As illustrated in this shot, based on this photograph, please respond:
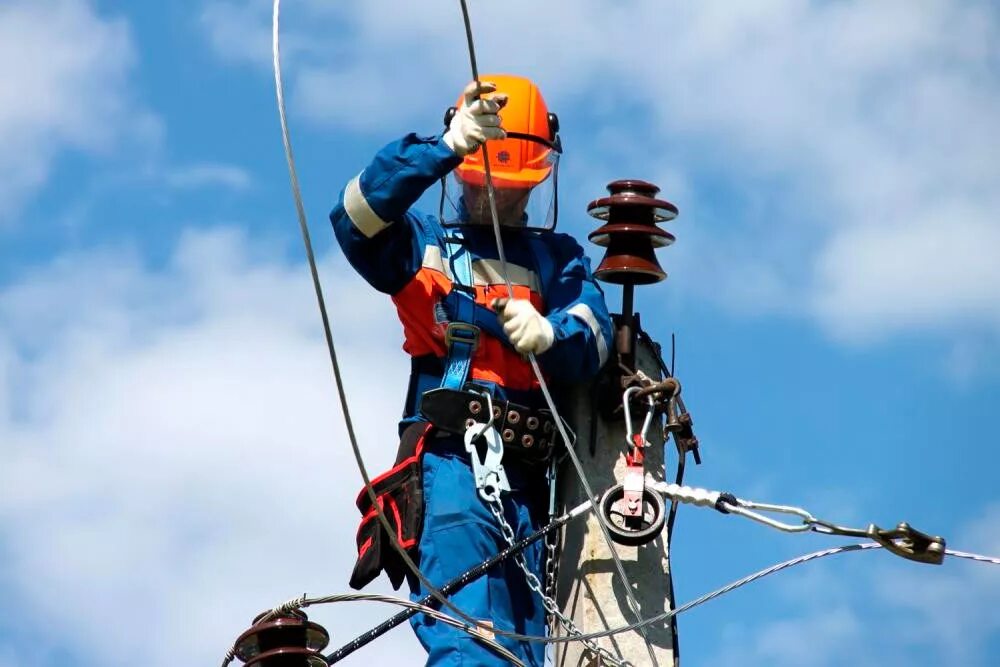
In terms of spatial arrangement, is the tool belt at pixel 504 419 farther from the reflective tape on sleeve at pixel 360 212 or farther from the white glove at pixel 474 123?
the white glove at pixel 474 123

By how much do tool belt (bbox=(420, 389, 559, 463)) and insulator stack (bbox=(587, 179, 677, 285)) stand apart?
662 millimetres

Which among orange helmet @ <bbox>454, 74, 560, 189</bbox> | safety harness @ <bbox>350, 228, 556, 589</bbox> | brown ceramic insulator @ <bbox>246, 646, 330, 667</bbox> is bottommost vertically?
brown ceramic insulator @ <bbox>246, 646, 330, 667</bbox>

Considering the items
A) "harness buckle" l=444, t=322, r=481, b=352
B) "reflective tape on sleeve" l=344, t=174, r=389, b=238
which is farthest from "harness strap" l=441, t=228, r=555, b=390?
"reflective tape on sleeve" l=344, t=174, r=389, b=238

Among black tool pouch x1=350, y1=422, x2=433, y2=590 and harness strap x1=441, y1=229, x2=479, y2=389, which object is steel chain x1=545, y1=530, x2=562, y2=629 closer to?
black tool pouch x1=350, y1=422, x2=433, y2=590

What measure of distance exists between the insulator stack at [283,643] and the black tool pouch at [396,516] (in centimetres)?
82

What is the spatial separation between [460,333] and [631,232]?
822 mm

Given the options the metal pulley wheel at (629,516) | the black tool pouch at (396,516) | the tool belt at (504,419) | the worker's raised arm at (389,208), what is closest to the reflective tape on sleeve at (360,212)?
the worker's raised arm at (389,208)

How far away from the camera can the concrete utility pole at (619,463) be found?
9609 mm

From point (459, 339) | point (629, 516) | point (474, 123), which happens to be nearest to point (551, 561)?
point (629, 516)

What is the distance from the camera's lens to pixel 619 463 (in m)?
9.88

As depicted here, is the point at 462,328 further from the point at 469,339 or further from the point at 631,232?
the point at 631,232

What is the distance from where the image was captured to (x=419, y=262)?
31.7 ft

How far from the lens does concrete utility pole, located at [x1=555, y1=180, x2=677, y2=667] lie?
9609 millimetres

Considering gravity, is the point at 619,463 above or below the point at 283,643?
above
